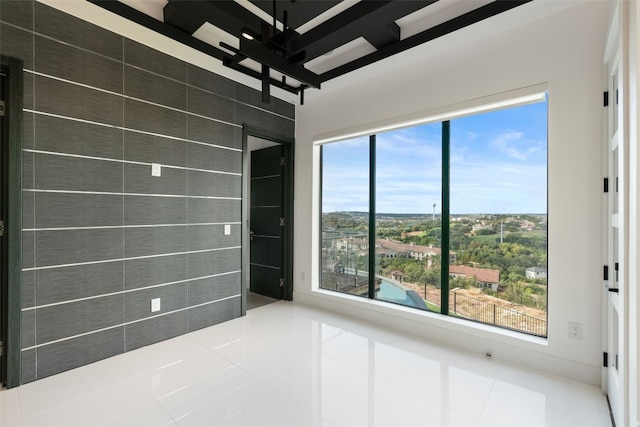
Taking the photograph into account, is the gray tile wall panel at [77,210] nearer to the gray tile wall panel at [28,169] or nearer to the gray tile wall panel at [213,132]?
the gray tile wall panel at [28,169]

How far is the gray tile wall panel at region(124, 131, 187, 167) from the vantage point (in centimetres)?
267

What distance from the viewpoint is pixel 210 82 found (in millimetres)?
3279

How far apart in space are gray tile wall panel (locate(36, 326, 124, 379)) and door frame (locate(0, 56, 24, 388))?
0.15 m

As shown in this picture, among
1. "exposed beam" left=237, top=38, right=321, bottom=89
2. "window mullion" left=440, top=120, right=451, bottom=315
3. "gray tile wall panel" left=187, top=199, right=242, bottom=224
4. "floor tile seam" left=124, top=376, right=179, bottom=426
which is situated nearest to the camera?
"exposed beam" left=237, top=38, right=321, bottom=89

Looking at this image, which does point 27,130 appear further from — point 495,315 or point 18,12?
point 495,315

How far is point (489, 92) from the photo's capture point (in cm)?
265

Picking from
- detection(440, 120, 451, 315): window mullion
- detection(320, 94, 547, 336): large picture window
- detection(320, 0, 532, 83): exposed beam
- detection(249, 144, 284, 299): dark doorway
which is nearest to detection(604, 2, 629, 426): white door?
detection(320, 94, 547, 336): large picture window

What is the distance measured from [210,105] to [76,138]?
1338mm

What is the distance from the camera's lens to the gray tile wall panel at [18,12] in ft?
6.66

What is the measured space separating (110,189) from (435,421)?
10.0 feet

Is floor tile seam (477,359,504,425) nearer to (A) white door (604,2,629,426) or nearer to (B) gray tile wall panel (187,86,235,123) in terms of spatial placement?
(A) white door (604,2,629,426)

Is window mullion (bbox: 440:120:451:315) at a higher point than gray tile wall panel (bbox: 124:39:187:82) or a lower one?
lower

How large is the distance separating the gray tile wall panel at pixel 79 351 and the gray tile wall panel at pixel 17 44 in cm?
214

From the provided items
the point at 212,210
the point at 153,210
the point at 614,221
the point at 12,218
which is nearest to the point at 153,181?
the point at 153,210
